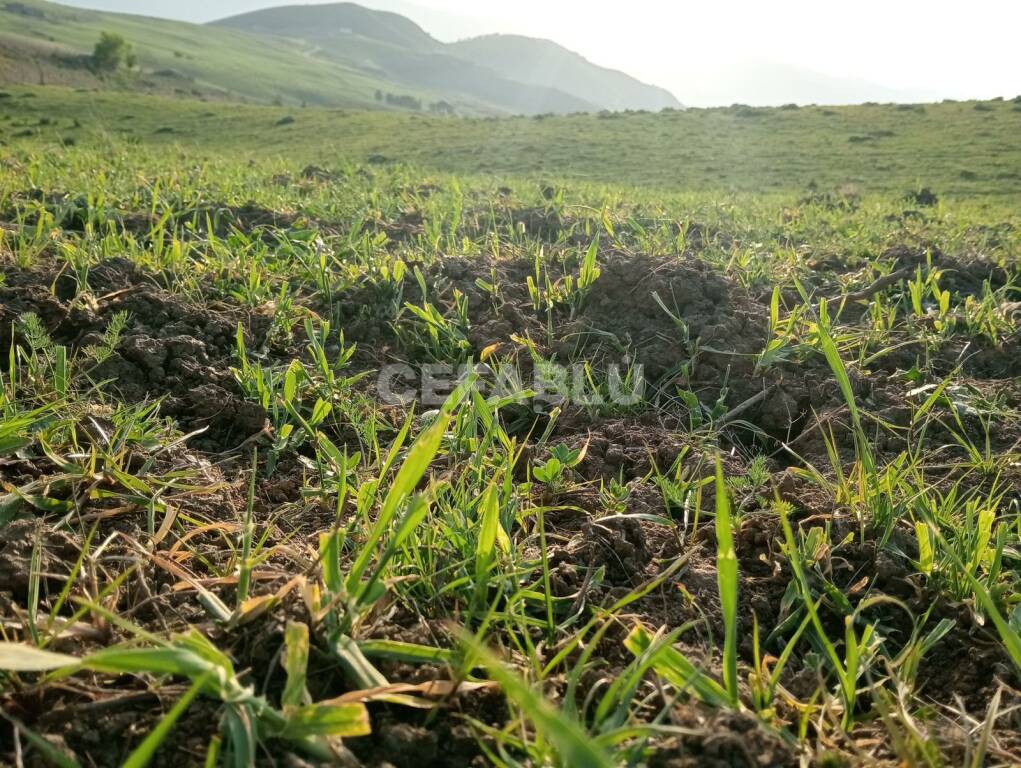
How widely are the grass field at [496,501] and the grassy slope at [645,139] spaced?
26.4 ft

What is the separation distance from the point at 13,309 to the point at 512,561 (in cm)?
172

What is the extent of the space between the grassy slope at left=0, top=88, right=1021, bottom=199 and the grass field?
26.4 feet

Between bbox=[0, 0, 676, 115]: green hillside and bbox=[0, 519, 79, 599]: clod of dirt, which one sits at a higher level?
bbox=[0, 0, 676, 115]: green hillside

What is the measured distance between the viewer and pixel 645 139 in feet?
55.5

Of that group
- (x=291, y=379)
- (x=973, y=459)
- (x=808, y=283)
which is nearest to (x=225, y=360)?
(x=291, y=379)

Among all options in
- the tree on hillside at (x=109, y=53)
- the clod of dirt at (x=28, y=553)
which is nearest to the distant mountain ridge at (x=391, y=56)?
the tree on hillside at (x=109, y=53)

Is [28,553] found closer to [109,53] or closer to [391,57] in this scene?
[109,53]

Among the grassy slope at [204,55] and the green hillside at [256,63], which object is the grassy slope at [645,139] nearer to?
the green hillside at [256,63]

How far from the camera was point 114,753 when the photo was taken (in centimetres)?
83

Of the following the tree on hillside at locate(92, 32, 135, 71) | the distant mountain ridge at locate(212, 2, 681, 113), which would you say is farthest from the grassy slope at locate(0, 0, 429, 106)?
the distant mountain ridge at locate(212, 2, 681, 113)

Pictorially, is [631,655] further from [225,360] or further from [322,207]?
[322,207]

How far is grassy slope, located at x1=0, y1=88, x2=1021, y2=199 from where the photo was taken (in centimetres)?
1162

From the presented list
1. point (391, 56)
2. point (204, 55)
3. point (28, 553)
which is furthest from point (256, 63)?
point (28, 553)

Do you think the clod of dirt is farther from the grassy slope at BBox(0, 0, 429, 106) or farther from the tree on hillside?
the grassy slope at BBox(0, 0, 429, 106)
